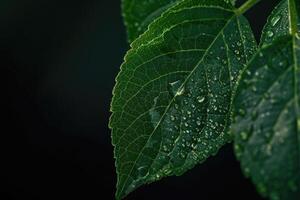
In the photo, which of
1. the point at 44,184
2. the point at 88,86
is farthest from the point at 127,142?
the point at 44,184

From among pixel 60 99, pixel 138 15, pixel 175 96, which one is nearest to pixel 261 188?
pixel 175 96

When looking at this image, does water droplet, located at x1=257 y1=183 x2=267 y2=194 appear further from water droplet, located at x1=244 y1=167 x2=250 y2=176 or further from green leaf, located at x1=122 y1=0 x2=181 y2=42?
green leaf, located at x1=122 y1=0 x2=181 y2=42

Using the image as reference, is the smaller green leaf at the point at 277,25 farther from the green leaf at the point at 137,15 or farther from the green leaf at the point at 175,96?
the green leaf at the point at 137,15

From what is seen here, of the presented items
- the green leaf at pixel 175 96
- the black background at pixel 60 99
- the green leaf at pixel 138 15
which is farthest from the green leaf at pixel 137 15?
the black background at pixel 60 99

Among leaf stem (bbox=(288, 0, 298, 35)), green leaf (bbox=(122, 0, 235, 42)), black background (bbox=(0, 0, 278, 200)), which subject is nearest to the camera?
leaf stem (bbox=(288, 0, 298, 35))

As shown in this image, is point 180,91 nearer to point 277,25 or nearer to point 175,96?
point 175,96

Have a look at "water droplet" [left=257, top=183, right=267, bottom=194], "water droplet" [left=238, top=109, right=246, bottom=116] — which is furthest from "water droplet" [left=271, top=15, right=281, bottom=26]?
"water droplet" [left=257, top=183, right=267, bottom=194]

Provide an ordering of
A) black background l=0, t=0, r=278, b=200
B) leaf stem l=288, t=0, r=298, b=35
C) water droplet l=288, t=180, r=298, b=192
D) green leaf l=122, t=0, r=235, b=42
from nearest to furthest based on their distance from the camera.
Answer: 1. water droplet l=288, t=180, r=298, b=192
2. leaf stem l=288, t=0, r=298, b=35
3. green leaf l=122, t=0, r=235, b=42
4. black background l=0, t=0, r=278, b=200

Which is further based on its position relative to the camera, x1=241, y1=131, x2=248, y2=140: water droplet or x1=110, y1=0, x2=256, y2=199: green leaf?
x1=110, y1=0, x2=256, y2=199: green leaf
